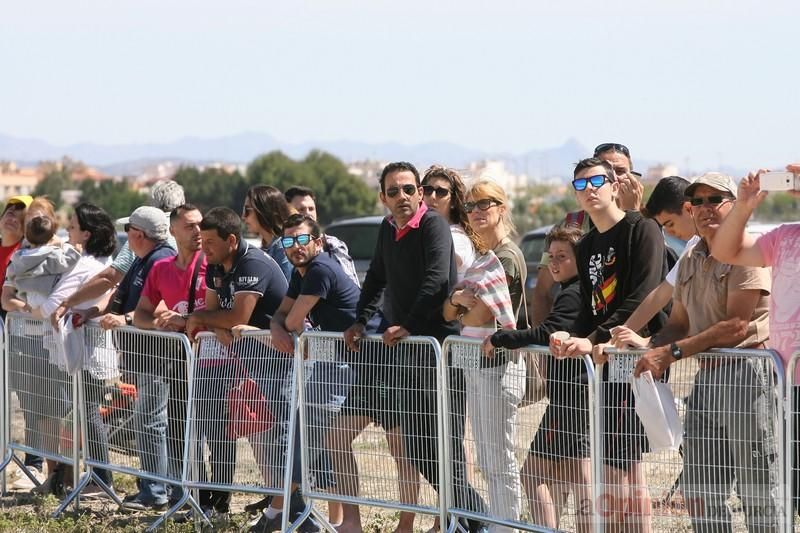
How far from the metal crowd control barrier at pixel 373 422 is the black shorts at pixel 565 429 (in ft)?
2.19

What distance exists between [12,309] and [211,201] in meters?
123

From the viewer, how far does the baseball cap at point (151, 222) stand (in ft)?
27.1

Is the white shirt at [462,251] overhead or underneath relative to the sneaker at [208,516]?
overhead

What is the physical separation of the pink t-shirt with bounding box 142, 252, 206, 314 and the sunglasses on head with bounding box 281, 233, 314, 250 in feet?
3.35

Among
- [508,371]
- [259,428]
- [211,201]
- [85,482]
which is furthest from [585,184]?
[211,201]

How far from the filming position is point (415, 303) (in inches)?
254

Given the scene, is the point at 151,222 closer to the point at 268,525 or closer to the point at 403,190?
the point at 268,525

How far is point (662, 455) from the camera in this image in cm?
542

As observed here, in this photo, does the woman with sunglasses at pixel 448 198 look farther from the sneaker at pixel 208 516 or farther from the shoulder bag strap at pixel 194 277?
the sneaker at pixel 208 516

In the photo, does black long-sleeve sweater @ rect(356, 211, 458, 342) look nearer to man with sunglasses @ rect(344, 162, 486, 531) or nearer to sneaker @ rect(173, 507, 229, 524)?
man with sunglasses @ rect(344, 162, 486, 531)

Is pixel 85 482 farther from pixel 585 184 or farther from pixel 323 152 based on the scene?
pixel 323 152

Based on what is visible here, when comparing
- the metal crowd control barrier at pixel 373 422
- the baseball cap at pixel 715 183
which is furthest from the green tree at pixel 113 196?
the baseball cap at pixel 715 183

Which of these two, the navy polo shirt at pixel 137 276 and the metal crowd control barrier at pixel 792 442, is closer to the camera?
the metal crowd control barrier at pixel 792 442

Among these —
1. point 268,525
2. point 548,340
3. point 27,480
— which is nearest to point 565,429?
point 548,340
